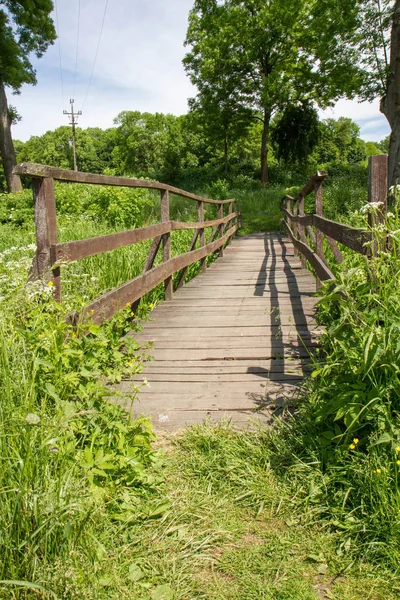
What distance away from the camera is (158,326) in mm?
4637

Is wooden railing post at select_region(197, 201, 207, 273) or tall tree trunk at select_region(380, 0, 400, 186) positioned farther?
tall tree trunk at select_region(380, 0, 400, 186)

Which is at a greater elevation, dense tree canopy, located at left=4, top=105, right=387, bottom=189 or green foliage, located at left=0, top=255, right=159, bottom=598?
dense tree canopy, located at left=4, top=105, right=387, bottom=189

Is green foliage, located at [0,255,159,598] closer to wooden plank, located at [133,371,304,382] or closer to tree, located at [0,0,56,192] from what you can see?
wooden plank, located at [133,371,304,382]

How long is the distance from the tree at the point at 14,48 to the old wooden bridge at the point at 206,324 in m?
16.7

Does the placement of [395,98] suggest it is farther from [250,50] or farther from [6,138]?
[250,50]

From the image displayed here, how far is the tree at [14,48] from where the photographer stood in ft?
67.3

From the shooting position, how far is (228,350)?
3863mm

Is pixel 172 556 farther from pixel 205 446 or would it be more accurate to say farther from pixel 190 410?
pixel 190 410

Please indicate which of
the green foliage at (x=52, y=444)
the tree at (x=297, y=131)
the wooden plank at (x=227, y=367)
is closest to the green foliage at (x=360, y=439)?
the green foliage at (x=52, y=444)

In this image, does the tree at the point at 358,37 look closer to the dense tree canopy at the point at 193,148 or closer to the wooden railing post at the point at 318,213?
the dense tree canopy at the point at 193,148

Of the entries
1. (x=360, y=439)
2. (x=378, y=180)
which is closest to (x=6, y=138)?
(x=378, y=180)

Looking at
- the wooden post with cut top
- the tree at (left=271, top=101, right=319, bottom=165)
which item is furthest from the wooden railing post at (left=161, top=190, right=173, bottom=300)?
the tree at (left=271, top=101, right=319, bottom=165)

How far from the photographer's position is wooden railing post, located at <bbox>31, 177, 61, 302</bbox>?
8.19 feet

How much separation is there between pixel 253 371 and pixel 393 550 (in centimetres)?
182
